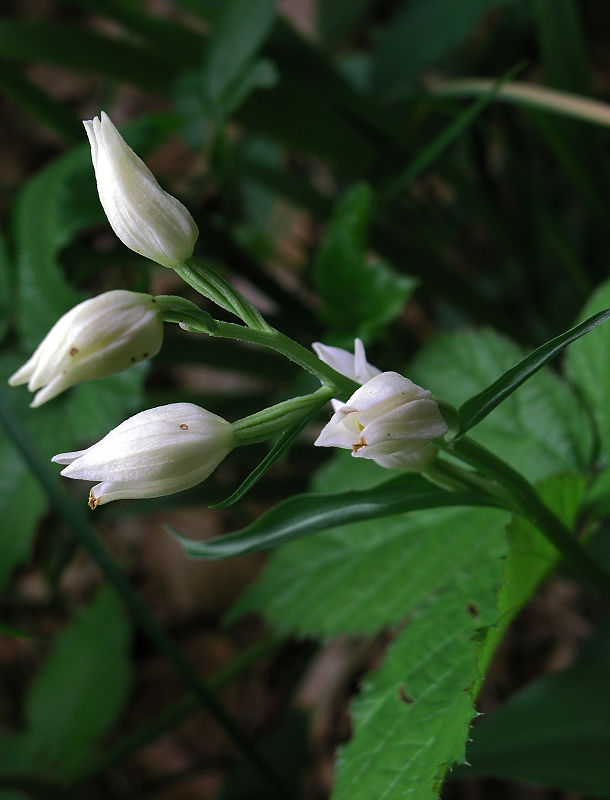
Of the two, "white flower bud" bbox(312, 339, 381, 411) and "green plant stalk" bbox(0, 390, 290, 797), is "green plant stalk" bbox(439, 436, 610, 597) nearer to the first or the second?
"white flower bud" bbox(312, 339, 381, 411)

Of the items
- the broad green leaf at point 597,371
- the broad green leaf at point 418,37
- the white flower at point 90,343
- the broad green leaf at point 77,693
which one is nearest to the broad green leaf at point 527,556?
the broad green leaf at point 597,371

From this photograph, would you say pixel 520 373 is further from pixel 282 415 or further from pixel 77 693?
pixel 77 693

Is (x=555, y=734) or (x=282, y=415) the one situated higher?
(x=282, y=415)

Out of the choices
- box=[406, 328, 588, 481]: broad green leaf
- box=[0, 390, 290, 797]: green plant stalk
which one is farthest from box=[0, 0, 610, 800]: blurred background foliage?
box=[0, 390, 290, 797]: green plant stalk

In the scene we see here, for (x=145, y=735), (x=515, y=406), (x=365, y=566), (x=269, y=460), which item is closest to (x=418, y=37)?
(x=515, y=406)

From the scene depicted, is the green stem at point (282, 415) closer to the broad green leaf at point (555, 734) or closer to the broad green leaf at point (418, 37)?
the broad green leaf at point (555, 734)

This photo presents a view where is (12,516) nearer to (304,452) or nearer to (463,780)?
(304,452)
